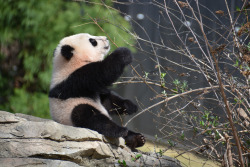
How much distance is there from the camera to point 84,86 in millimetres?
2918

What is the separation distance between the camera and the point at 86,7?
4961 millimetres

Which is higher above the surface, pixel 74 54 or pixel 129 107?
pixel 74 54

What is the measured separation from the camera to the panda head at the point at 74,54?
3.02 m

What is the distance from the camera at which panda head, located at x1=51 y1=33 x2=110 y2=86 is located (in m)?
3.02

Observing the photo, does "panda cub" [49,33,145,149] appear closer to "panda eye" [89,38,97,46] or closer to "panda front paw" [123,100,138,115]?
"panda eye" [89,38,97,46]

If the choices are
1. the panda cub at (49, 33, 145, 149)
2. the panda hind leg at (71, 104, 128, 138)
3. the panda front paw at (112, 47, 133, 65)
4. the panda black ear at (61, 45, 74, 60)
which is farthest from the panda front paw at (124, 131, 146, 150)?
the panda black ear at (61, 45, 74, 60)

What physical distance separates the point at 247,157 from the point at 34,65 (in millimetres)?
3455

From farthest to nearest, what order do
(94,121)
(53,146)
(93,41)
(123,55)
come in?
(93,41) < (123,55) < (94,121) < (53,146)

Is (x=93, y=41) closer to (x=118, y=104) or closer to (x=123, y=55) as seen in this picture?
(x=123, y=55)

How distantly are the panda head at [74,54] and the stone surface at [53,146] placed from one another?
0.57m

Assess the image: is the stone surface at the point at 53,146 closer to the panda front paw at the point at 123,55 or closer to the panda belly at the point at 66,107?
the panda belly at the point at 66,107

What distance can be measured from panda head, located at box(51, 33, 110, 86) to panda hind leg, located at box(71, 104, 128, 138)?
1.12 feet

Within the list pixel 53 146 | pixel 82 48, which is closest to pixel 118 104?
pixel 82 48

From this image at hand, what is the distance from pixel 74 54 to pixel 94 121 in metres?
0.67
